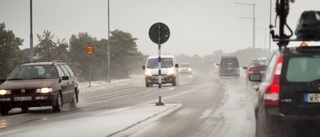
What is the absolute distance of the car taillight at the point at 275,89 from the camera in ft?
24.8

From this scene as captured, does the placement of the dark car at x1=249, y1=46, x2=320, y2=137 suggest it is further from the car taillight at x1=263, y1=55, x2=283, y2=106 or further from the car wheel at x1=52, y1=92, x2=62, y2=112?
the car wheel at x1=52, y1=92, x2=62, y2=112

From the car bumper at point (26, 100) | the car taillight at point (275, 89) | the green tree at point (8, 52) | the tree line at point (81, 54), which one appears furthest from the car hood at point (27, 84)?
the green tree at point (8, 52)

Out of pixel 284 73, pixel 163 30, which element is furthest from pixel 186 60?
pixel 284 73

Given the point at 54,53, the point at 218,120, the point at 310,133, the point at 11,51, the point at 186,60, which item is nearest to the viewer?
the point at 310,133

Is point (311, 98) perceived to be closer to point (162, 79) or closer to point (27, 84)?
point (27, 84)

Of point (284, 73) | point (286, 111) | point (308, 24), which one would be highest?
point (308, 24)

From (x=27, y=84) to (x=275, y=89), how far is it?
1102cm

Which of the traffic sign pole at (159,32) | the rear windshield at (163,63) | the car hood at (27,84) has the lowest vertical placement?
the car hood at (27,84)

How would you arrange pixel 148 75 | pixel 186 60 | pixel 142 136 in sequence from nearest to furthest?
1. pixel 142 136
2. pixel 148 75
3. pixel 186 60

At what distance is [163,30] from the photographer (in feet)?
59.5

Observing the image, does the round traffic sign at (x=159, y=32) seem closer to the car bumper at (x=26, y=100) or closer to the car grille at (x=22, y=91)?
the car bumper at (x=26, y=100)

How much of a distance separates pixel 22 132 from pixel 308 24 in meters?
6.26

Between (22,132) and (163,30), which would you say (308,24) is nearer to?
(22,132)

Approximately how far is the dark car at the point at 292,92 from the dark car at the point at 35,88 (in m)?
10.5
